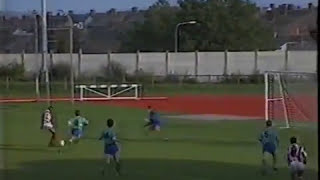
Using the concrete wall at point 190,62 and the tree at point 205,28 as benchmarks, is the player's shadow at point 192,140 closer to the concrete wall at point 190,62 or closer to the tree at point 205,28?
the concrete wall at point 190,62

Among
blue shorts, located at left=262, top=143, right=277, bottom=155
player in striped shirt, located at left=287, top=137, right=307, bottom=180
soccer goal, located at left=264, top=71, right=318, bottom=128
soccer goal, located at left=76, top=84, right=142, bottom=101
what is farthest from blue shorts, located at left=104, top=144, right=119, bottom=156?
soccer goal, located at left=76, top=84, right=142, bottom=101

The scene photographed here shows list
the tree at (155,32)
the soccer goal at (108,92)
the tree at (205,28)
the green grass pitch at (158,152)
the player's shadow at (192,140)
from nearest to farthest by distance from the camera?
the green grass pitch at (158,152) → the player's shadow at (192,140) → the soccer goal at (108,92) → the tree at (205,28) → the tree at (155,32)

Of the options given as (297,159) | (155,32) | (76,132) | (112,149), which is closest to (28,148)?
(76,132)

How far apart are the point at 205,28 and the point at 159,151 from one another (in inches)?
2355

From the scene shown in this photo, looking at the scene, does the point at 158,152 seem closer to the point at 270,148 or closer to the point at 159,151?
the point at 159,151

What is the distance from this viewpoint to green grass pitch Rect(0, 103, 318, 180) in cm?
1484

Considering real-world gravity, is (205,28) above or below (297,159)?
above

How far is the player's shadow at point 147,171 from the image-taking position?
14414 mm

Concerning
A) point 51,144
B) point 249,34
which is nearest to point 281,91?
point 51,144

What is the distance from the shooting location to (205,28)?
257ft

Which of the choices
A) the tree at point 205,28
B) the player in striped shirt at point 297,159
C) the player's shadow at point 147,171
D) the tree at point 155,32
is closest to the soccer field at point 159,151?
the player's shadow at point 147,171

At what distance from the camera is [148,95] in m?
48.4

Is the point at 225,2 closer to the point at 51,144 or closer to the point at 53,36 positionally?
the point at 53,36

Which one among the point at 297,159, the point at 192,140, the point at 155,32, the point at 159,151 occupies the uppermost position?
the point at 155,32
